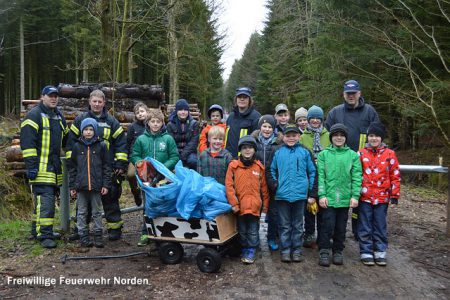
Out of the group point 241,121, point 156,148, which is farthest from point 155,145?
point 241,121

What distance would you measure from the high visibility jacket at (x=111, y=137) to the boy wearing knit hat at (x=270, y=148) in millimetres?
2118

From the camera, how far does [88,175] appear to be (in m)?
5.66

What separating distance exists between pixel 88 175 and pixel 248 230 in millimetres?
2465

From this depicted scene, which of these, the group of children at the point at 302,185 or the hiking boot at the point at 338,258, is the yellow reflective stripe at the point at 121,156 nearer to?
the group of children at the point at 302,185

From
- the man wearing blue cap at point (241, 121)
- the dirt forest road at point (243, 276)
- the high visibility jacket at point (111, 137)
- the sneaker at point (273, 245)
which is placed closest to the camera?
the dirt forest road at point (243, 276)

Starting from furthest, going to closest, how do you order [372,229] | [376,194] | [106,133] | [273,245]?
[106,133], [273,245], [372,229], [376,194]

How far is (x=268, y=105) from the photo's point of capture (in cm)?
4006

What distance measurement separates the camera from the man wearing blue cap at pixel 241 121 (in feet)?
19.8

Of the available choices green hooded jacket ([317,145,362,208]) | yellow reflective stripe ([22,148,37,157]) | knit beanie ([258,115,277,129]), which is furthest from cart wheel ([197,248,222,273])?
yellow reflective stripe ([22,148,37,157])

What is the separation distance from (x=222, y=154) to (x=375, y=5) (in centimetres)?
979

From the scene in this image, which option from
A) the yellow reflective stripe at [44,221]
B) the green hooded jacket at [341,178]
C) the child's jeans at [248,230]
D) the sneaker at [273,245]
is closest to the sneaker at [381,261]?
the green hooded jacket at [341,178]

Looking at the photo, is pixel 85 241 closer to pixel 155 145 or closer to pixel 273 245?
pixel 155 145

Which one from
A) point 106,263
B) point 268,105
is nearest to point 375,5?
point 106,263

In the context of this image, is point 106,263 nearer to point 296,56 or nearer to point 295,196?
point 295,196
